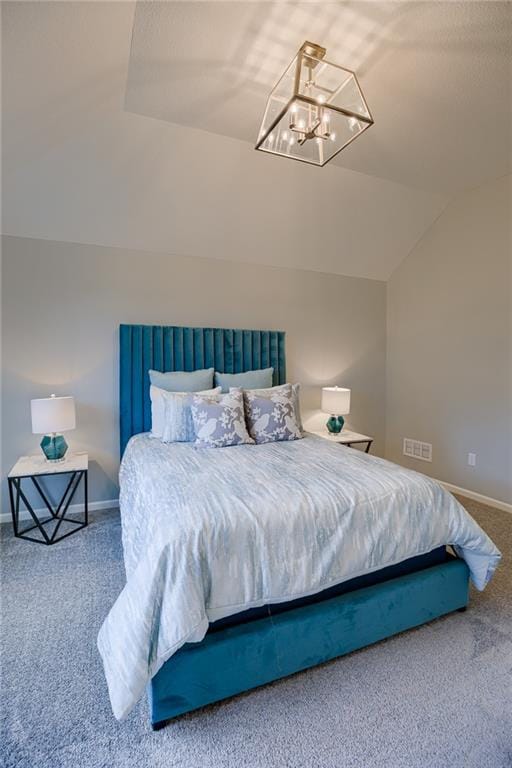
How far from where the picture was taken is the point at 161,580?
4.24ft

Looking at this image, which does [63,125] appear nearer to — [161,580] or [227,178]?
[227,178]

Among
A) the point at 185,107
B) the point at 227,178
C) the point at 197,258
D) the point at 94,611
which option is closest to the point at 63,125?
the point at 185,107

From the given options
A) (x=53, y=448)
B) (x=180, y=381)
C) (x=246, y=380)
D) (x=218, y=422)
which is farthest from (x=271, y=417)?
(x=53, y=448)

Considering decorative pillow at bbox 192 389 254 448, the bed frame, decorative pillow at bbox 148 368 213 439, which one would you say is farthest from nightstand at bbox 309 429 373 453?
the bed frame

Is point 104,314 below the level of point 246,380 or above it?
above

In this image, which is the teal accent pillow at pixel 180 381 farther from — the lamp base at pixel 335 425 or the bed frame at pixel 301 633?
the bed frame at pixel 301 633

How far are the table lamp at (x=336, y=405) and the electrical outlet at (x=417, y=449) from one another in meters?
1.04

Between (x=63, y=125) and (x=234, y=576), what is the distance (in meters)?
2.86

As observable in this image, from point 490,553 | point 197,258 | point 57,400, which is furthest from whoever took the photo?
point 197,258

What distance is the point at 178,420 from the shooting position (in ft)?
9.37

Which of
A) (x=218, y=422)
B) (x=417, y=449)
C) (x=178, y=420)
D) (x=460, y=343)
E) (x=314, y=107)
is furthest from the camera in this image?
(x=417, y=449)

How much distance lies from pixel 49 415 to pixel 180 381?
1.05m

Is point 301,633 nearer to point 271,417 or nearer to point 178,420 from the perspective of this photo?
point 271,417

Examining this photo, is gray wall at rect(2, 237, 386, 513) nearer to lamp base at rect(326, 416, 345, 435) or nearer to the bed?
lamp base at rect(326, 416, 345, 435)
